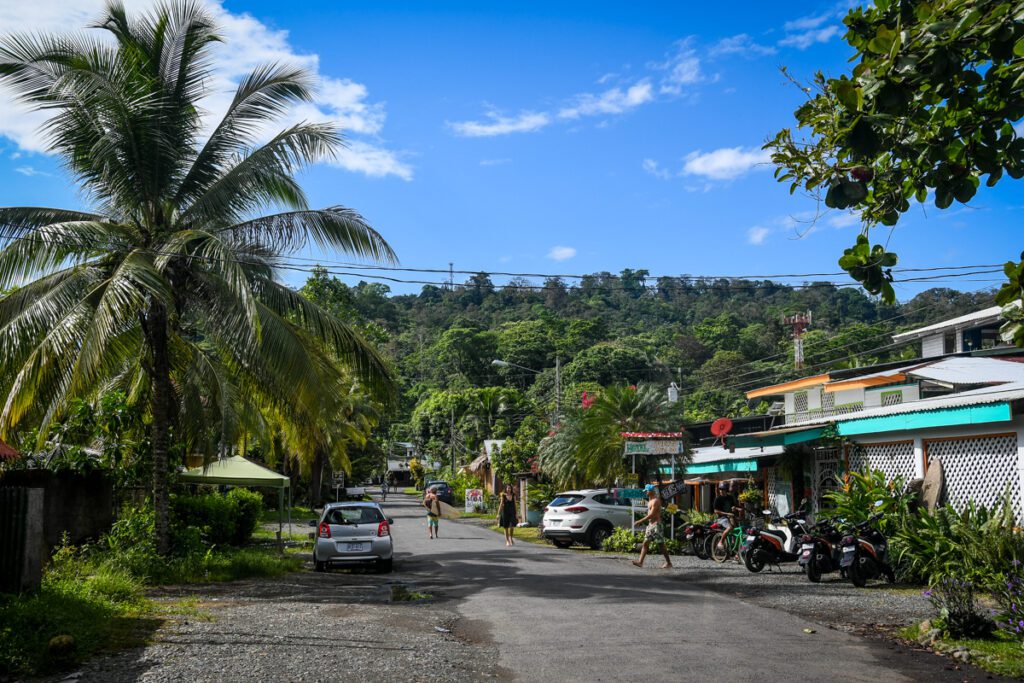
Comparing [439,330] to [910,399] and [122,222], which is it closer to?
[910,399]

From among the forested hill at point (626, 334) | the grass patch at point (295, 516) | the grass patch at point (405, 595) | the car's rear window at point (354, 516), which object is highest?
the forested hill at point (626, 334)

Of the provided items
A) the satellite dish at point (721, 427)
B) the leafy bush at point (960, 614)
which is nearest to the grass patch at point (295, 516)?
the satellite dish at point (721, 427)

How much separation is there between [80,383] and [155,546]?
12.2 ft

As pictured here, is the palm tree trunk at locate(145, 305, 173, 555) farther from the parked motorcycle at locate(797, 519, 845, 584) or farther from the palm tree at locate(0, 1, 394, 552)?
the parked motorcycle at locate(797, 519, 845, 584)

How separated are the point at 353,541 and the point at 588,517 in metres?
7.49

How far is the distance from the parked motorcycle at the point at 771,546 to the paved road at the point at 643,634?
4.48 feet

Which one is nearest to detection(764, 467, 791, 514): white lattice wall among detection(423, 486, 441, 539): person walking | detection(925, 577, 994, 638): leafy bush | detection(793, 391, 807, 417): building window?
detection(793, 391, 807, 417): building window

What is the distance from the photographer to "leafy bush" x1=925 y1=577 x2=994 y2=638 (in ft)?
30.4

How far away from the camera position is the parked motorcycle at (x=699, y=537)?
1976cm

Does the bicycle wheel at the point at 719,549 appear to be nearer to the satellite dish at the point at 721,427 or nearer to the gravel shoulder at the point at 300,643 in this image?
the satellite dish at the point at 721,427

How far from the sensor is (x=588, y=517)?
22.9 meters

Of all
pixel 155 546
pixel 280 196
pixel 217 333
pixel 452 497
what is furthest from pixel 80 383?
pixel 452 497

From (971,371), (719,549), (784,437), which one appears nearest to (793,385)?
(971,371)

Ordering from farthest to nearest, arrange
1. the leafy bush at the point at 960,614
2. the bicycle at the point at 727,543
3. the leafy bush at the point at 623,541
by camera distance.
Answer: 1. the leafy bush at the point at 623,541
2. the bicycle at the point at 727,543
3. the leafy bush at the point at 960,614
